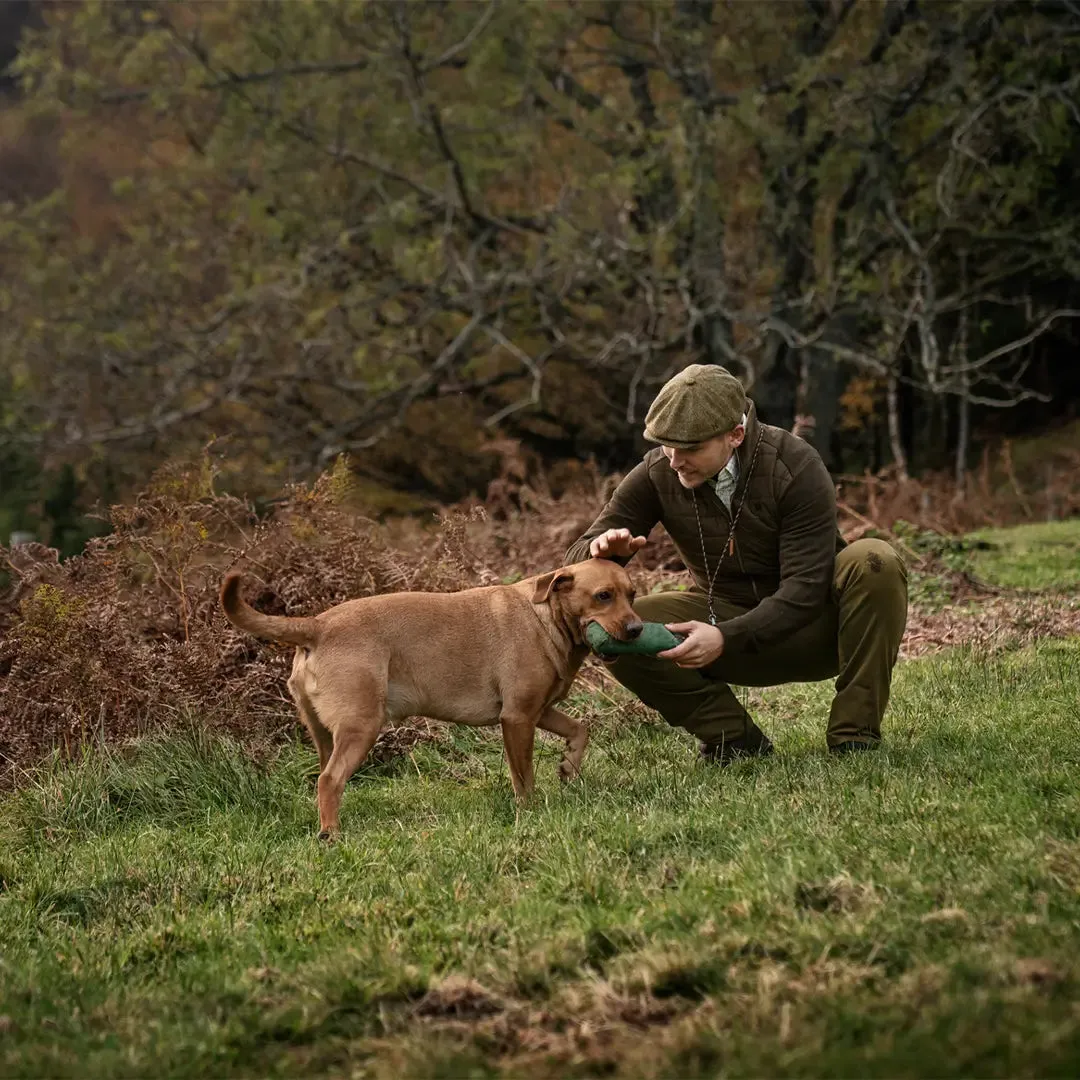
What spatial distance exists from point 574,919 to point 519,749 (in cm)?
218

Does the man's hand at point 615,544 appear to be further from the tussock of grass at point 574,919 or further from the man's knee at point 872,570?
the tussock of grass at point 574,919

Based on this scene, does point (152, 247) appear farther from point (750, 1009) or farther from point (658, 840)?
point (750, 1009)

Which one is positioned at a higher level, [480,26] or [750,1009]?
[480,26]

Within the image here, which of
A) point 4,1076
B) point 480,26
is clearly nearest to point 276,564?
point 4,1076

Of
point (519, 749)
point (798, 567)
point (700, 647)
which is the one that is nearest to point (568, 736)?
point (519, 749)

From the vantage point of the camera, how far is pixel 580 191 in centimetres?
1995

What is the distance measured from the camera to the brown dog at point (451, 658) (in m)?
5.89

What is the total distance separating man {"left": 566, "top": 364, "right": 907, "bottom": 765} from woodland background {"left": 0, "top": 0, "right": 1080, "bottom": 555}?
396 inches

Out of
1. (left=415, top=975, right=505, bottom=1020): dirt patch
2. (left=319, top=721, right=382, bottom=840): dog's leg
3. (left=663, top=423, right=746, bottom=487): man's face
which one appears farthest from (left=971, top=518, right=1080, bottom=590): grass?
(left=415, top=975, right=505, bottom=1020): dirt patch

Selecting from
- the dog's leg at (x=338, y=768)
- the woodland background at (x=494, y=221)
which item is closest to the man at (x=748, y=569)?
the dog's leg at (x=338, y=768)

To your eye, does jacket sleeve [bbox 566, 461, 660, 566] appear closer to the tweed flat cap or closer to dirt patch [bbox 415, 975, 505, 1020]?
the tweed flat cap

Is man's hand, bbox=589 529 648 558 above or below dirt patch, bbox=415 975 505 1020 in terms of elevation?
above

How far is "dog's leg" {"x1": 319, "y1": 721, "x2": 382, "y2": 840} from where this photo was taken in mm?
5809

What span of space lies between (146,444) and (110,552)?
46.1ft
